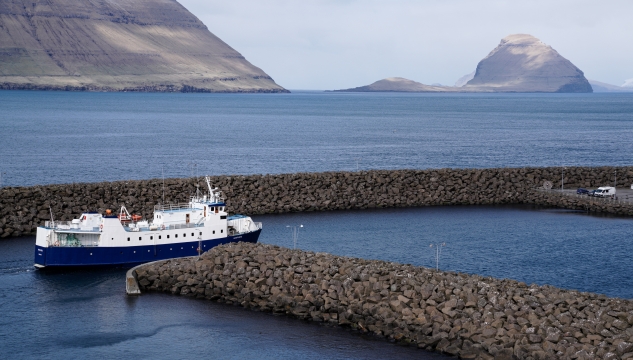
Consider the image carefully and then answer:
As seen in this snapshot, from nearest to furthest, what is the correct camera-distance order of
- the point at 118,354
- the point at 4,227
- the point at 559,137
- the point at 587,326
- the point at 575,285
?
1. the point at 587,326
2. the point at 118,354
3. the point at 575,285
4. the point at 4,227
5. the point at 559,137

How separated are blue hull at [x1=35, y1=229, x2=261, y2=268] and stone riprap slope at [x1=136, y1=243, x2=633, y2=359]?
12.1 ft

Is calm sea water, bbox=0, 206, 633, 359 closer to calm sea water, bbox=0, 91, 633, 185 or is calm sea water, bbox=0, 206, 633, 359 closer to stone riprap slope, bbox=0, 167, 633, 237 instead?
stone riprap slope, bbox=0, 167, 633, 237

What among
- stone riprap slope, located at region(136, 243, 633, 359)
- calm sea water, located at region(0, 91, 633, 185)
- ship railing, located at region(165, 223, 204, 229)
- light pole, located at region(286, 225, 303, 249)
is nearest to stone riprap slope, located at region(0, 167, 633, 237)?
light pole, located at region(286, 225, 303, 249)

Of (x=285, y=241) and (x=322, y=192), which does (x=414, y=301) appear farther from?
(x=322, y=192)

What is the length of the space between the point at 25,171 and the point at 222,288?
4589 centimetres

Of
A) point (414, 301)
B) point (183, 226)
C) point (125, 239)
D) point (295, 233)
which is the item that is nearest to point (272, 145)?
point (295, 233)

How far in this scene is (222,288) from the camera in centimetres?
3478

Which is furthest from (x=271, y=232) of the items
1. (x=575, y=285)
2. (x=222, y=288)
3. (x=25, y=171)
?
(x=25, y=171)

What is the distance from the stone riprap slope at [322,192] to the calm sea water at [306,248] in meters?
1.54

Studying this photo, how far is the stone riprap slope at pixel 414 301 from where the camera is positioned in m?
26.8

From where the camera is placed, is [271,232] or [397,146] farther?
[397,146]

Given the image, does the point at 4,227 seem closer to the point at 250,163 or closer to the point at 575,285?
the point at 575,285

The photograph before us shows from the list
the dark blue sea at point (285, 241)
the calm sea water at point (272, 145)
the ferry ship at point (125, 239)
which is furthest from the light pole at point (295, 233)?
the calm sea water at point (272, 145)

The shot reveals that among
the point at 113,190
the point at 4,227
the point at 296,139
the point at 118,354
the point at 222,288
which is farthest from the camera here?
the point at 296,139
